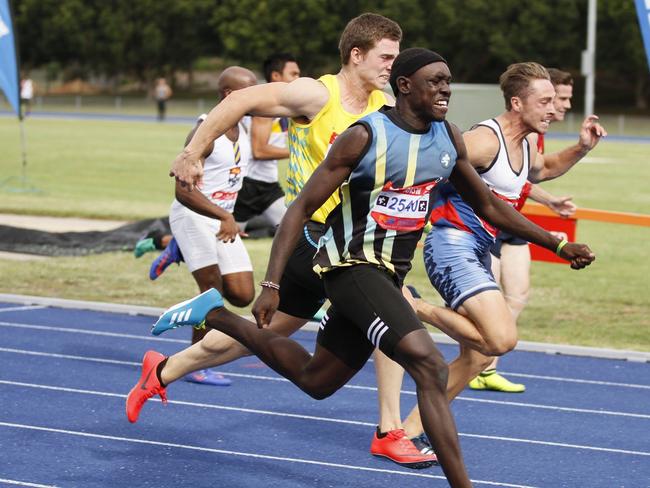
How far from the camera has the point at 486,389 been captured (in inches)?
318

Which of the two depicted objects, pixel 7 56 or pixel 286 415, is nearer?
pixel 286 415

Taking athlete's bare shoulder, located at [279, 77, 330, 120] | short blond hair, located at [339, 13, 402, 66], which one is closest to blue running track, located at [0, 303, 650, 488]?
athlete's bare shoulder, located at [279, 77, 330, 120]

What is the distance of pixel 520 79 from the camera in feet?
22.4

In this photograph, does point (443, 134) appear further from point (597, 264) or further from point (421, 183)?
point (597, 264)

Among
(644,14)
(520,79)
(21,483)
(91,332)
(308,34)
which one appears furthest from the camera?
(308,34)

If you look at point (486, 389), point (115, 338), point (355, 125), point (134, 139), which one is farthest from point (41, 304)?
point (134, 139)

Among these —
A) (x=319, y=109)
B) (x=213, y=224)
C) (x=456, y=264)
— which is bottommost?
(x=213, y=224)

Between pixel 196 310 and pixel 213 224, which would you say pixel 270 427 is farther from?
pixel 213 224

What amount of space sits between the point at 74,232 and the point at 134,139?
25448mm

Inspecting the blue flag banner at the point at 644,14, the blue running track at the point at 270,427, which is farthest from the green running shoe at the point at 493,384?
the blue flag banner at the point at 644,14

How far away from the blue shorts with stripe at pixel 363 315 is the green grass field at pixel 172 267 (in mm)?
4909

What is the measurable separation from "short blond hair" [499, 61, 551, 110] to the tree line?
182ft

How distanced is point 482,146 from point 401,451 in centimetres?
166

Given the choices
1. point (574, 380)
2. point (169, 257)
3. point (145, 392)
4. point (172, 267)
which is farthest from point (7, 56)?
point (145, 392)
